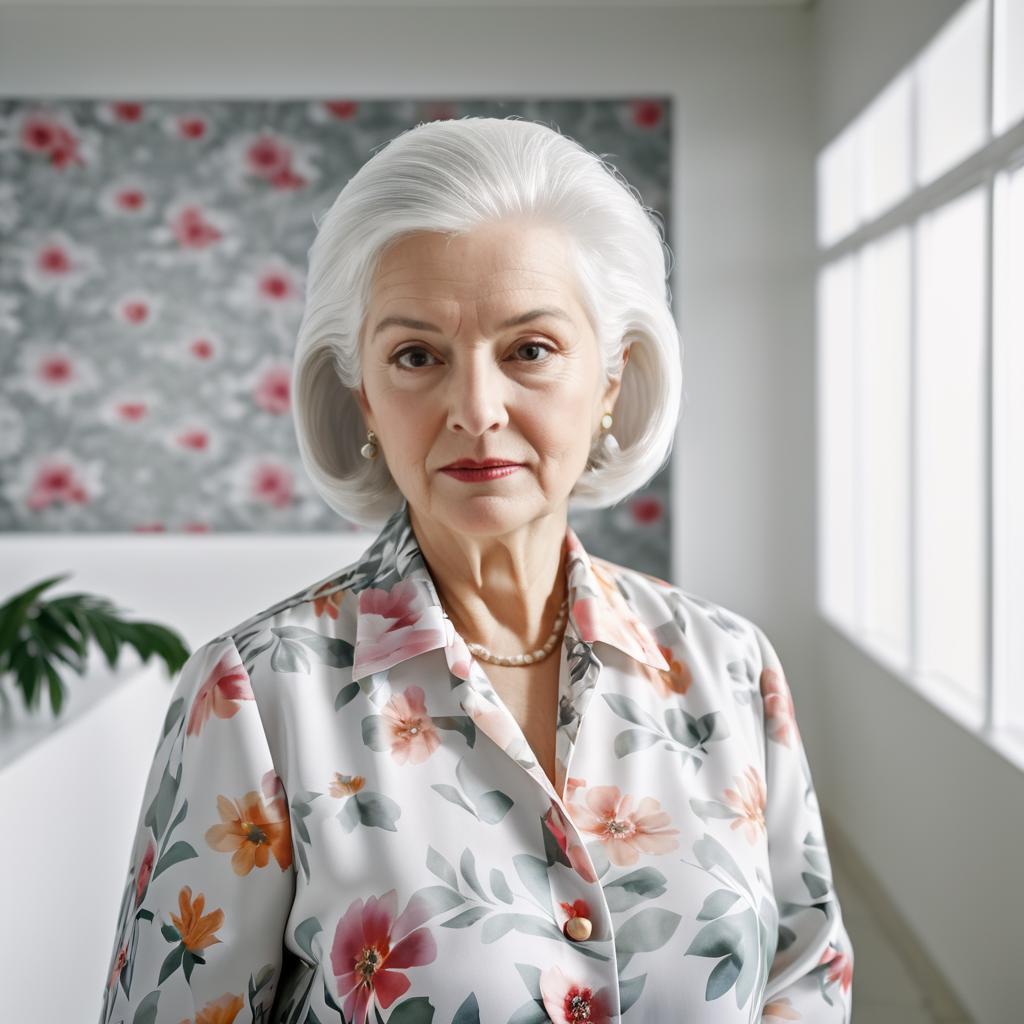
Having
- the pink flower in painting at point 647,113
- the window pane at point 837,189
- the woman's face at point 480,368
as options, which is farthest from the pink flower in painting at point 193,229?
the woman's face at point 480,368

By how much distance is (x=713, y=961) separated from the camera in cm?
103

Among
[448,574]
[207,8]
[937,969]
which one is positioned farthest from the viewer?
[207,8]

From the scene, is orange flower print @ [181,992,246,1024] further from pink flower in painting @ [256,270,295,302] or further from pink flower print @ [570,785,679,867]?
pink flower in painting @ [256,270,295,302]

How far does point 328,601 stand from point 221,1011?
38 cm

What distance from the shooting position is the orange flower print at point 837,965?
1.16 m

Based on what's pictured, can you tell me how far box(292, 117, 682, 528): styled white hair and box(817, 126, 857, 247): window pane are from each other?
3.18m

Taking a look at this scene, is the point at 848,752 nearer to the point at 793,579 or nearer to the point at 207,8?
the point at 793,579

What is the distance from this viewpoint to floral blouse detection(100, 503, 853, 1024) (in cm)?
97

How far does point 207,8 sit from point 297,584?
232cm

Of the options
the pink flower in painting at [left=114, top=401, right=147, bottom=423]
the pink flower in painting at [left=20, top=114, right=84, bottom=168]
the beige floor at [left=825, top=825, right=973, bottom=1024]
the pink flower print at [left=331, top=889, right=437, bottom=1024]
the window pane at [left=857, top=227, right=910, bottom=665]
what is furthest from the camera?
the pink flower in painting at [left=114, top=401, right=147, bottom=423]

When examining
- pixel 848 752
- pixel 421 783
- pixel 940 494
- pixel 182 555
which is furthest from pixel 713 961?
pixel 182 555

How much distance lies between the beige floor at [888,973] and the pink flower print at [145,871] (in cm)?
236

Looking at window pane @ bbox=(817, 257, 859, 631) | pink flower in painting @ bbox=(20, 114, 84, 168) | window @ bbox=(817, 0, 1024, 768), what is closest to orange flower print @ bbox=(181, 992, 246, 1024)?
window @ bbox=(817, 0, 1024, 768)

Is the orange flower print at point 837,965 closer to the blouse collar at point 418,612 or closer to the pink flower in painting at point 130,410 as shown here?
the blouse collar at point 418,612
